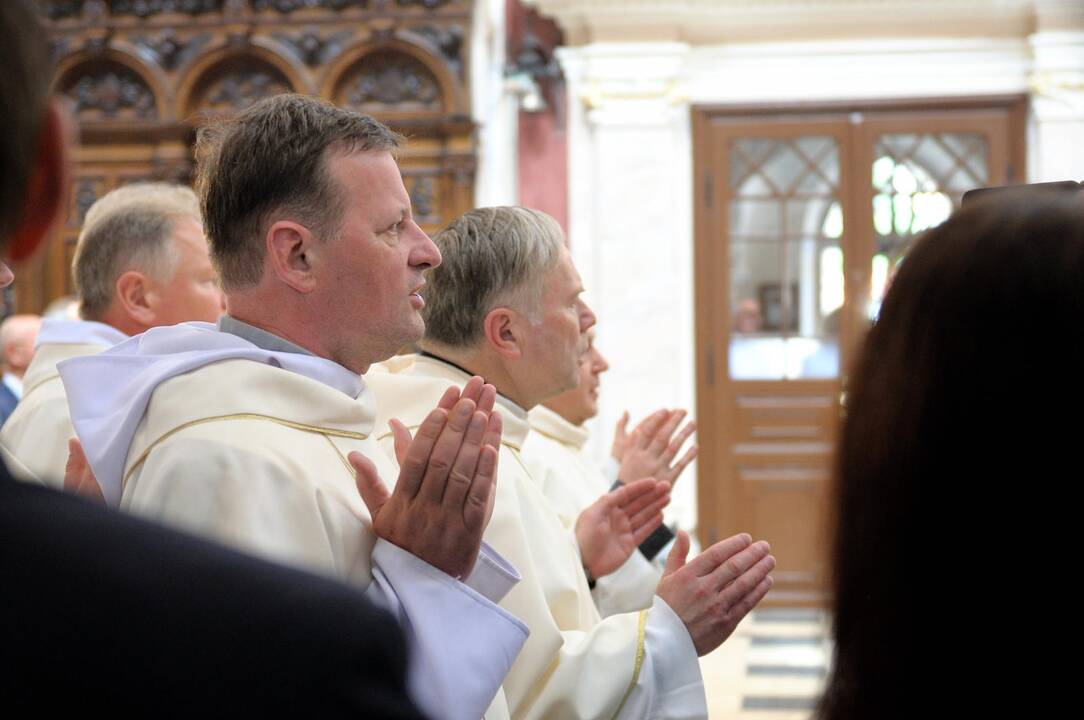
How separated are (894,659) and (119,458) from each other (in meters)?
→ 1.22

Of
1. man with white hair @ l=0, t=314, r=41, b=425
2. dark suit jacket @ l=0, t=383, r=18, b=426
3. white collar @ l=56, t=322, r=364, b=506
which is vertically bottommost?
dark suit jacket @ l=0, t=383, r=18, b=426

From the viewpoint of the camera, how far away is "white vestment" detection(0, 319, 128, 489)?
305 cm

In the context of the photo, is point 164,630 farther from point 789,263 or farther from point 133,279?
point 789,263

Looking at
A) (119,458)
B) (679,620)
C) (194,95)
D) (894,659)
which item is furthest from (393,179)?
(194,95)

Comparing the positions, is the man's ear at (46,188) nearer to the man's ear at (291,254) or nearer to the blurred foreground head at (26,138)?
the blurred foreground head at (26,138)

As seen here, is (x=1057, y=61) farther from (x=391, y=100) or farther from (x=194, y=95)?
(x=194, y=95)

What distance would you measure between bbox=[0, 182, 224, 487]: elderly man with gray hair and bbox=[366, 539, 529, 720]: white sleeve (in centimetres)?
165

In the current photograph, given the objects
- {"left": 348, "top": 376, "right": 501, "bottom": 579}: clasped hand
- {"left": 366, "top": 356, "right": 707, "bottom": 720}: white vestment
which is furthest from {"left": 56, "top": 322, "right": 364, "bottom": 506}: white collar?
{"left": 366, "top": 356, "right": 707, "bottom": 720}: white vestment

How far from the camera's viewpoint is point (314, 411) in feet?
6.42

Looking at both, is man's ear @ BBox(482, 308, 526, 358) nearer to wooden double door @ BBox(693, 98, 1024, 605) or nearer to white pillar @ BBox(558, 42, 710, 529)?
white pillar @ BBox(558, 42, 710, 529)

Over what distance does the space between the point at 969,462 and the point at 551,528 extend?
4.83 feet

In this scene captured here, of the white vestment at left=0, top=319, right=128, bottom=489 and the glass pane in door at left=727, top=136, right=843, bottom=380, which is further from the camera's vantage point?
the glass pane in door at left=727, top=136, right=843, bottom=380

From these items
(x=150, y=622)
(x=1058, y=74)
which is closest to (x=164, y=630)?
(x=150, y=622)

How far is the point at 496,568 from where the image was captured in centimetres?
186
